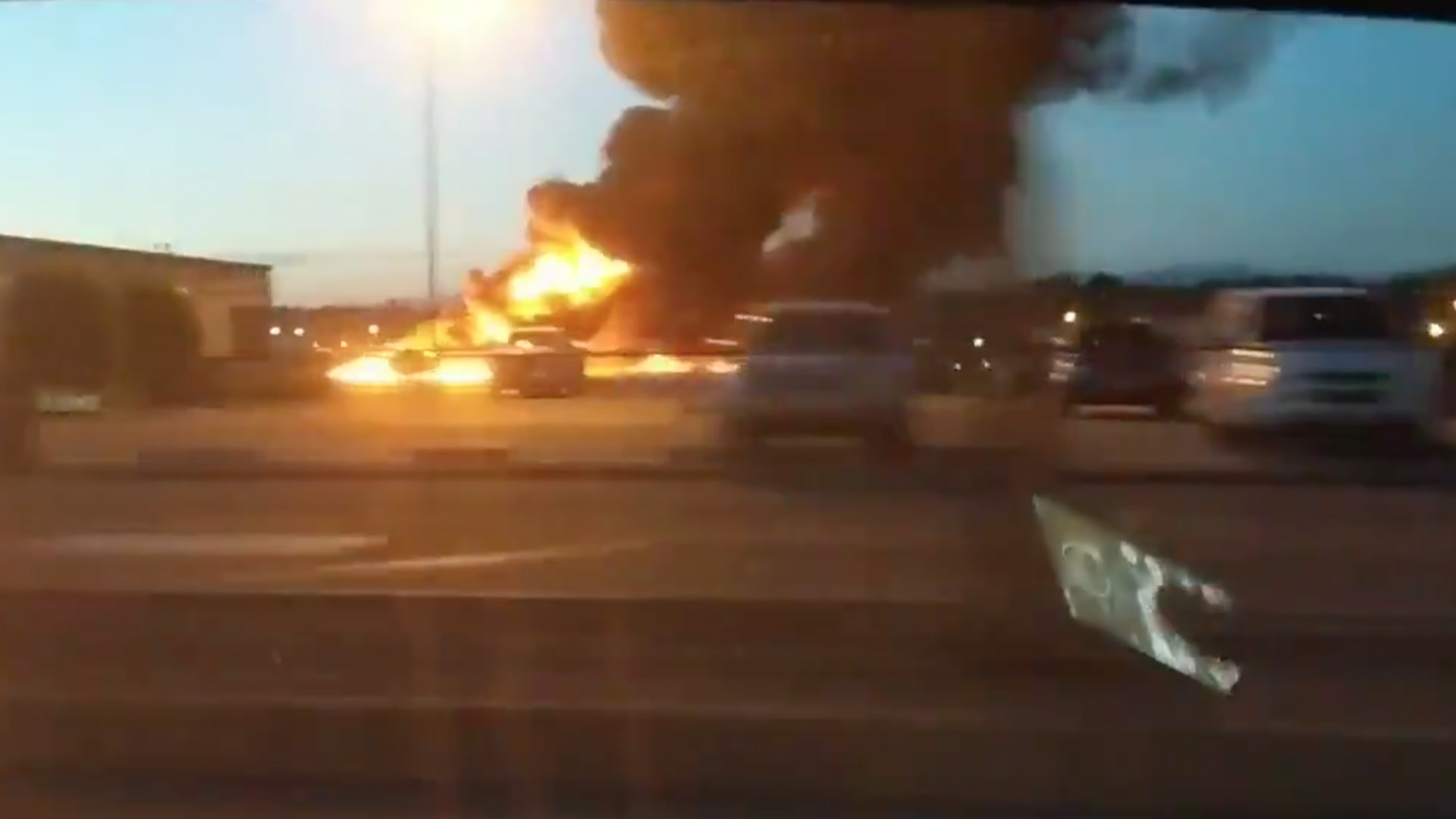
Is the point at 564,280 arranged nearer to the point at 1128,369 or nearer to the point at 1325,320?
the point at 1128,369

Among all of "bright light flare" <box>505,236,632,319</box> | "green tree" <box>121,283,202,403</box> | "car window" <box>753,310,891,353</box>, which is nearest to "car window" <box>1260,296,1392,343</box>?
"car window" <box>753,310,891,353</box>

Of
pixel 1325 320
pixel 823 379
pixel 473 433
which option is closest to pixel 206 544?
pixel 473 433

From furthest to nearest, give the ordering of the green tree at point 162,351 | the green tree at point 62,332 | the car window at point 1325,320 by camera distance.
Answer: the car window at point 1325,320, the green tree at point 162,351, the green tree at point 62,332

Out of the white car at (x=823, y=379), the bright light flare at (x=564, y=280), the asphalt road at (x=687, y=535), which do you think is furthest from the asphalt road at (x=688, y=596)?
the bright light flare at (x=564, y=280)

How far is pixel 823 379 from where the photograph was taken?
17828mm

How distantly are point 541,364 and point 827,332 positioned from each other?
2555mm

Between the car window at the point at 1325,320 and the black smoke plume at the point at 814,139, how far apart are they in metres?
6.65

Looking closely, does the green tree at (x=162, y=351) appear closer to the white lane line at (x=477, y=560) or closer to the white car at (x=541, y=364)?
the white car at (x=541, y=364)

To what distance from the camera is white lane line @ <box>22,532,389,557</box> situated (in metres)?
16.3

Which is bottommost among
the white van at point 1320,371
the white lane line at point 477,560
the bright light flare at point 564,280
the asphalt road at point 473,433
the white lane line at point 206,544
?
the white lane line at point 206,544

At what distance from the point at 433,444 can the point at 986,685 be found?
1231cm

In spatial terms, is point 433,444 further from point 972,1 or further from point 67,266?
point 972,1

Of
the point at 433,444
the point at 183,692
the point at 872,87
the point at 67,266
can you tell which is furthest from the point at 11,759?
the point at 433,444

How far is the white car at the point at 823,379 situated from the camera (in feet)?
55.1
